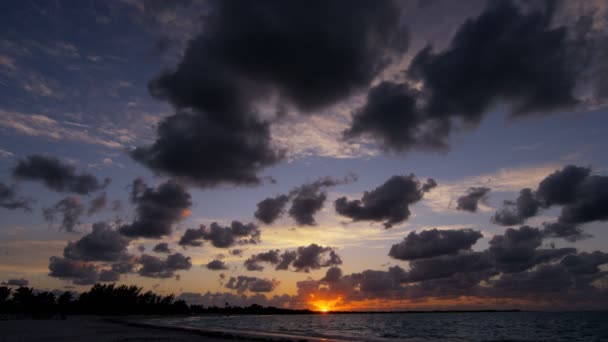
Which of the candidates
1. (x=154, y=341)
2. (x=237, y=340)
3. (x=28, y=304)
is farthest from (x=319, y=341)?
(x=28, y=304)

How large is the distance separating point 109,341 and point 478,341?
50943 millimetres

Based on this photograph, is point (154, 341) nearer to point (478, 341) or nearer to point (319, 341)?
point (319, 341)

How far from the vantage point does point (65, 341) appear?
37.7 meters

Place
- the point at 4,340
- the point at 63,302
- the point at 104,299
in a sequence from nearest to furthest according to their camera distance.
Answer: the point at 4,340, the point at 63,302, the point at 104,299

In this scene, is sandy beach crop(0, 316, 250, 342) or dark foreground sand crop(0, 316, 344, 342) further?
dark foreground sand crop(0, 316, 344, 342)

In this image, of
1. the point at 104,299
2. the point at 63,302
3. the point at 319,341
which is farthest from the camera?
the point at 104,299

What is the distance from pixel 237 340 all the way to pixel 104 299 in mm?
186664

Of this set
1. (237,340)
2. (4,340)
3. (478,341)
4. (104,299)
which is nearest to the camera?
(4,340)

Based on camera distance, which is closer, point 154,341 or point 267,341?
point 154,341

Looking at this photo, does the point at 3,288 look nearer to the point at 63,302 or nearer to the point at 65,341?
the point at 63,302

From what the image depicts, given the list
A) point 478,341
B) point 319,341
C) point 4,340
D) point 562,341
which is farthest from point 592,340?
point 4,340

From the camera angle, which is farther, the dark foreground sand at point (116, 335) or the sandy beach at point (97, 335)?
the dark foreground sand at point (116, 335)

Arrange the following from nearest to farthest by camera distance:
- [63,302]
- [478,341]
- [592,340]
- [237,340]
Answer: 1. [237,340]
2. [478,341]
3. [592,340]
4. [63,302]

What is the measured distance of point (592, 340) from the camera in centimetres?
6600
